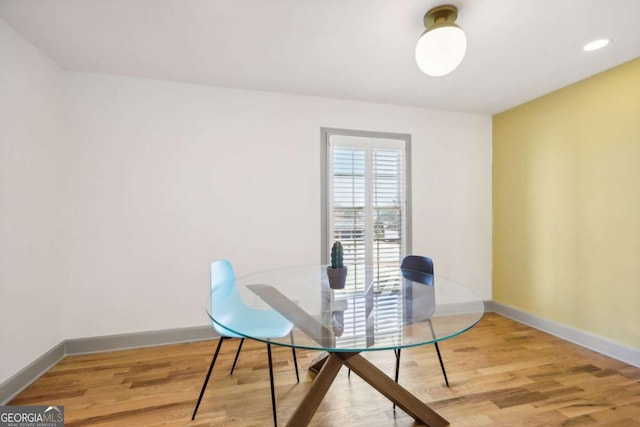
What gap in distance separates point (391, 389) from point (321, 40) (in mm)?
2172

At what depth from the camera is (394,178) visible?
11.0ft

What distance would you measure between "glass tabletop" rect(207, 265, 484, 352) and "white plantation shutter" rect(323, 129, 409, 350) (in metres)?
0.75

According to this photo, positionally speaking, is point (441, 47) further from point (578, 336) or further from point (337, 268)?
point (578, 336)

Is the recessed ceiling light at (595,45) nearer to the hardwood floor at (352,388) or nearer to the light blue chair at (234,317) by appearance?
the hardwood floor at (352,388)

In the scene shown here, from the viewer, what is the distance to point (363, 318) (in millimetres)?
1482

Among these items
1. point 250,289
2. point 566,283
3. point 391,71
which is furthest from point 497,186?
point 250,289

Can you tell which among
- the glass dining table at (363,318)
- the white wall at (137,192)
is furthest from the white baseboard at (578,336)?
the glass dining table at (363,318)

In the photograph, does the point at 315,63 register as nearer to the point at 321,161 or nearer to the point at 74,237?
A: the point at 321,161

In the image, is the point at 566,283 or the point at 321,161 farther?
the point at 321,161

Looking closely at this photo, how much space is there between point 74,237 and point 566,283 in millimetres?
4365

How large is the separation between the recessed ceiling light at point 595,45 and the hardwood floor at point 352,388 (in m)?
2.33

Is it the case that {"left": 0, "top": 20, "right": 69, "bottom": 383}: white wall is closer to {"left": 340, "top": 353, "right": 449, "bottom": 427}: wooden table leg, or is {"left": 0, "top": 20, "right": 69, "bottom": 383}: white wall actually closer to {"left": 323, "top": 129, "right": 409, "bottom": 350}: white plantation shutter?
{"left": 340, "top": 353, "right": 449, "bottom": 427}: wooden table leg

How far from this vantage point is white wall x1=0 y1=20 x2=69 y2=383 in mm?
1906

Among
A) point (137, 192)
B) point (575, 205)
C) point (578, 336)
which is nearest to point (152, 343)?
point (137, 192)
